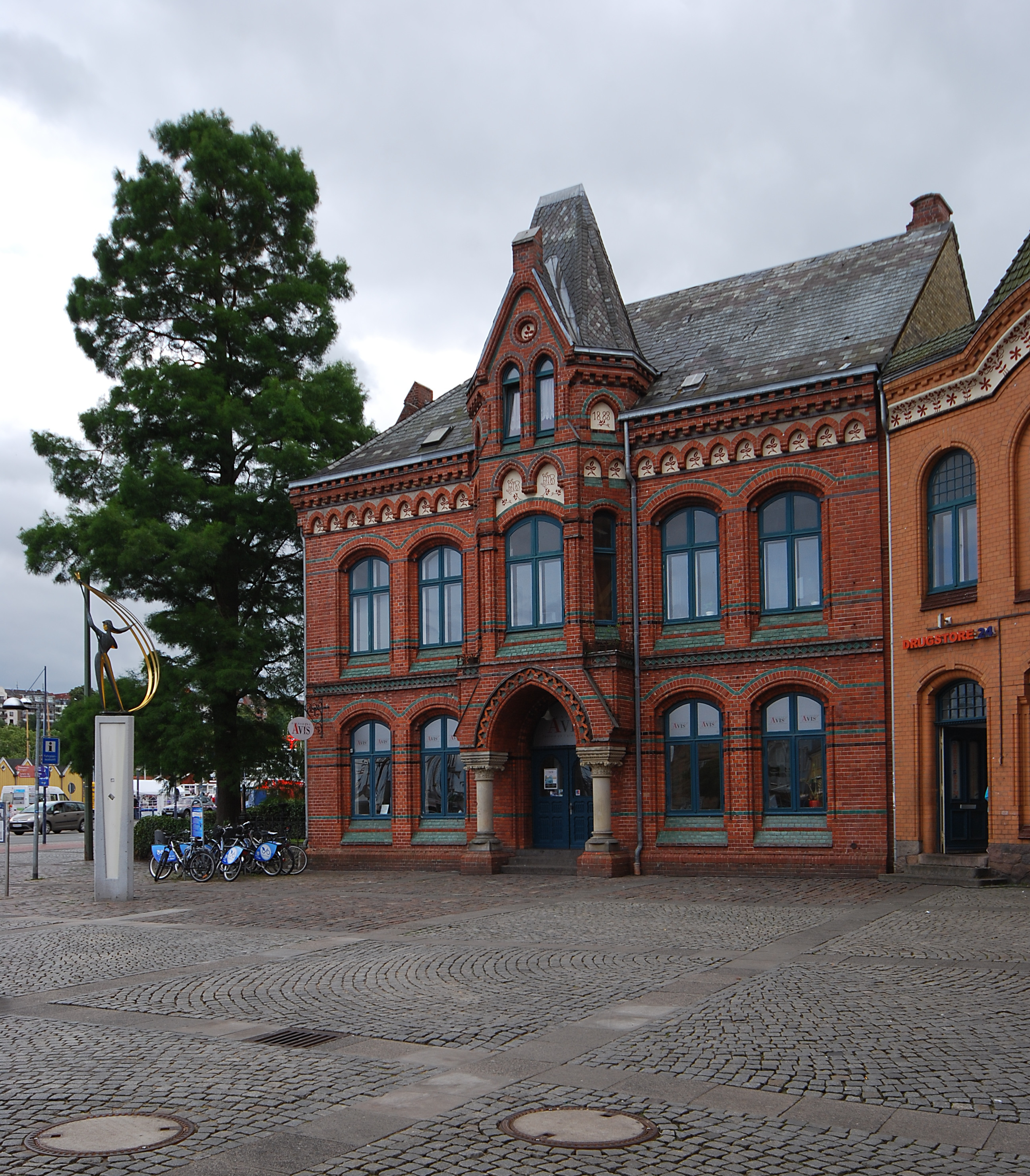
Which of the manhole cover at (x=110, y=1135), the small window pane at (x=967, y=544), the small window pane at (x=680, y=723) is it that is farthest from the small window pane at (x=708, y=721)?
the manhole cover at (x=110, y=1135)

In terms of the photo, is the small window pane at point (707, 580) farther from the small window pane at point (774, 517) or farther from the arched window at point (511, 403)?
the arched window at point (511, 403)

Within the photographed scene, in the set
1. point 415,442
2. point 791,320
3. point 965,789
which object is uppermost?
point 791,320

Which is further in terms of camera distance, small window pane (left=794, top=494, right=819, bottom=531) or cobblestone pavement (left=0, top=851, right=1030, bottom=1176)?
small window pane (left=794, top=494, right=819, bottom=531)

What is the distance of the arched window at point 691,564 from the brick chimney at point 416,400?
1069 centimetres

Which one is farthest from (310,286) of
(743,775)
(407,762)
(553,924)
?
(553,924)

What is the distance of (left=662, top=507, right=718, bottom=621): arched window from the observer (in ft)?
81.3

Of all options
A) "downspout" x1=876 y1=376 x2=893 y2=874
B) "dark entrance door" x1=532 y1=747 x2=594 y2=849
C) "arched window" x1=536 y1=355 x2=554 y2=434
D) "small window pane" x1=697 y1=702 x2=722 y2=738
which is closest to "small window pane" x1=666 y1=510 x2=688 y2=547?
"arched window" x1=536 y1=355 x2=554 y2=434

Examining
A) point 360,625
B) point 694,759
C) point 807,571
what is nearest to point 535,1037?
point 694,759

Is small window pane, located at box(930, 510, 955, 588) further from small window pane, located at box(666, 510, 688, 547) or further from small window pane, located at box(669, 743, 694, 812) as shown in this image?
small window pane, located at box(669, 743, 694, 812)

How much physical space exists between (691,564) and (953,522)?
17.2 ft

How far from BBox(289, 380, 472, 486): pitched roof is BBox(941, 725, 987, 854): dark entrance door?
38.0 ft

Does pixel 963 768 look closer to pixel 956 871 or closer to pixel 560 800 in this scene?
pixel 956 871

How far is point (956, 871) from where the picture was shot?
66.7 feet

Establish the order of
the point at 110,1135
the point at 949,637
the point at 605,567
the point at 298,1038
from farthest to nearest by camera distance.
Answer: the point at 605,567, the point at 949,637, the point at 298,1038, the point at 110,1135
